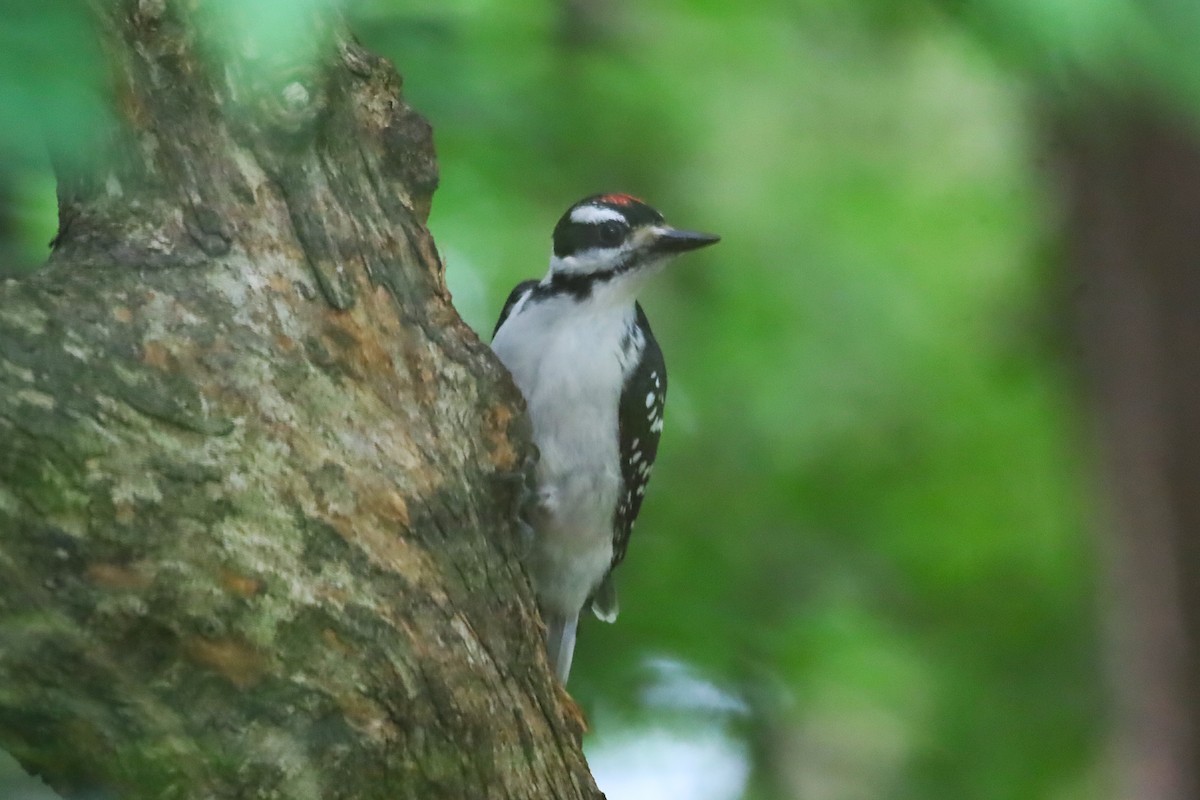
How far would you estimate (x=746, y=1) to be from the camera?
4.66 metres

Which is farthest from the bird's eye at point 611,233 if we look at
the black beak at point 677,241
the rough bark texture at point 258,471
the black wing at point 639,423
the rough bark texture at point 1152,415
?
the rough bark texture at point 1152,415

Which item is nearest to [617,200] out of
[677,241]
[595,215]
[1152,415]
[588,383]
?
[595,215]

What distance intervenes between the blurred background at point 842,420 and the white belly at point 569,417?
1.85 ft

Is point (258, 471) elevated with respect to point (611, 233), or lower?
lower

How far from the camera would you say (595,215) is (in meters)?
4.13

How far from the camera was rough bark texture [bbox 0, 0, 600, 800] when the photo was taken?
2.34 meters

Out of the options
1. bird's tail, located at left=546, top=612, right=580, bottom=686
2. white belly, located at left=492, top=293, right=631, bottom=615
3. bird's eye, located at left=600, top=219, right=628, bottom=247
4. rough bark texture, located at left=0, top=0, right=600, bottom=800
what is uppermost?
bird's eye, located at left=600, top=219, right=628, bottom=247

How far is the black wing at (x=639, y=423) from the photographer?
407 cm

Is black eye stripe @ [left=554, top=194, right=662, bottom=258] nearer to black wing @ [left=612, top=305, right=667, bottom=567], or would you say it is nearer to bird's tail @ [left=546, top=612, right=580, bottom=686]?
black wing @ [left=612, top=305, right=667, bottom=567]

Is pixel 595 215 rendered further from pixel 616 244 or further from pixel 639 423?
pixel 639 423

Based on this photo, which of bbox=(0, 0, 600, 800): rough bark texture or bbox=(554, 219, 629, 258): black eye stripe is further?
bbox=(554, 219, 629, 258): black eye stripe

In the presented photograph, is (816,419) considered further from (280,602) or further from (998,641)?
(280,602)

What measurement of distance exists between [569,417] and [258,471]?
4.96 ft

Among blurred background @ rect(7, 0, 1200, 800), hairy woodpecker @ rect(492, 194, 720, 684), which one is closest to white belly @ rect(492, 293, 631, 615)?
hairy woodpecker @ rect(492, 194, 720, 684)
